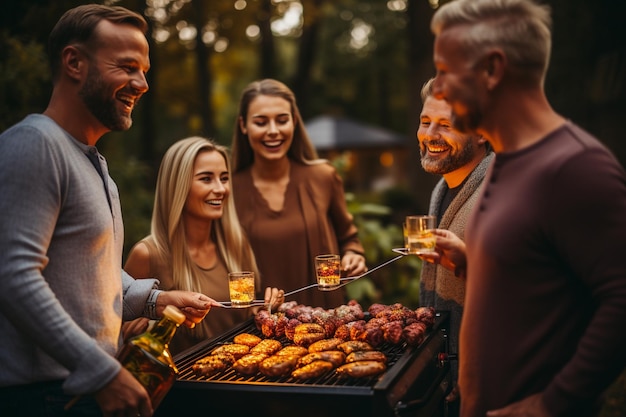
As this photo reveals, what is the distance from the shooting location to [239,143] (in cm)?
522

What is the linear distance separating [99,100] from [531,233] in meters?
1.87

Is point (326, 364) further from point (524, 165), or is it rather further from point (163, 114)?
point (163, 114)

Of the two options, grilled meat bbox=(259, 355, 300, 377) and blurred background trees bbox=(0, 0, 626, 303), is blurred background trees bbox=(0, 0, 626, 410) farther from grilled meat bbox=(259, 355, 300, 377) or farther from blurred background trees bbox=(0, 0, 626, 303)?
grilled meat bbox=(259, 355, 300, 377)

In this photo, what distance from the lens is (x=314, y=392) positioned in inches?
98.9

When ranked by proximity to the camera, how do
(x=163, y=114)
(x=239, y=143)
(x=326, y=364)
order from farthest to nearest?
(x=163, y=114) < (x=239, y=143) < (x=326, y=364)

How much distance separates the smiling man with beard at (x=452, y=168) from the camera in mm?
3709

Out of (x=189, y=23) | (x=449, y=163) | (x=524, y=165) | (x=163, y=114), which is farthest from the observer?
(x=163, y=114)

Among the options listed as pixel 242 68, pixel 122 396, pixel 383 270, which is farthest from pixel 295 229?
pixel 242 68

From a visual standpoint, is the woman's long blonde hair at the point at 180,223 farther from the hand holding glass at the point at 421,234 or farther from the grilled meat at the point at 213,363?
the hand holding glass at the point at 421,234

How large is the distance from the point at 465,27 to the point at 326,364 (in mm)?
1654

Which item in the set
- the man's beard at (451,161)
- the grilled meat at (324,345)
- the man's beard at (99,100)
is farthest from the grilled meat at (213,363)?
the man's beard at (451,161)

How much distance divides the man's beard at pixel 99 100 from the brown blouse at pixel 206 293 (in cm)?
162

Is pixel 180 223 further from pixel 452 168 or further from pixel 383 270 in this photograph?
pixel 383 270

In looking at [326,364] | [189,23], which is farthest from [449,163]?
[189,23]
